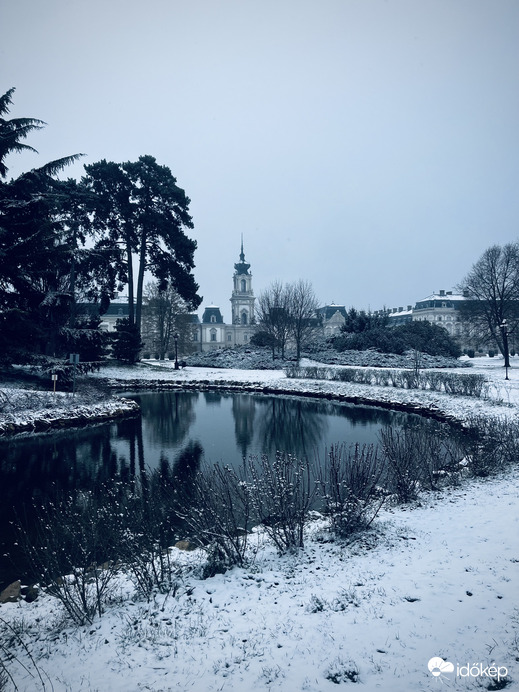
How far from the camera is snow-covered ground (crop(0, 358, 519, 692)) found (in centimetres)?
343

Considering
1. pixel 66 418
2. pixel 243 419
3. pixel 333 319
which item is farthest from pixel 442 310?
pixel 66 418

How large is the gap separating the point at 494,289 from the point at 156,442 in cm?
3406

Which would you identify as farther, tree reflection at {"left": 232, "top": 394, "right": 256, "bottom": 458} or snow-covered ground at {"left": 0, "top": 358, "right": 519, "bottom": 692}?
tree reflection at {"left": 232, "top": 394, "right": 256, "bottom": 458}

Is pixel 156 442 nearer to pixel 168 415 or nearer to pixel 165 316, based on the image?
pixel 168 415

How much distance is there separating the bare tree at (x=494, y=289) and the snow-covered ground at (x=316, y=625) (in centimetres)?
3516

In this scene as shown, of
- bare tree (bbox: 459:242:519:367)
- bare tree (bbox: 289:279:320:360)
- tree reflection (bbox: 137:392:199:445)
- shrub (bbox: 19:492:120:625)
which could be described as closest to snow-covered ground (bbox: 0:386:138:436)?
tree reflection (bbox: 137:392:199:445)

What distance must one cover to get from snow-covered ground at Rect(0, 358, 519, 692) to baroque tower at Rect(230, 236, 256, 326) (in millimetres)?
92954

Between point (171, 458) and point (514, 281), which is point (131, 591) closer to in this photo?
point (171, 458)

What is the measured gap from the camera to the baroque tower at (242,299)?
9900cm

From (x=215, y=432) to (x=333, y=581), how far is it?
10.2 m

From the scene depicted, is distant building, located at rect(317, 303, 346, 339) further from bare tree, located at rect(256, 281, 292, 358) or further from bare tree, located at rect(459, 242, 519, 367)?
bare tree, located at rect(459, 242, 519, 367)

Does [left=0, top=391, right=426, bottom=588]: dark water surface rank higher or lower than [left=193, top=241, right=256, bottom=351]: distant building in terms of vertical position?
lower

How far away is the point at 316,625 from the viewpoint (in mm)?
4066

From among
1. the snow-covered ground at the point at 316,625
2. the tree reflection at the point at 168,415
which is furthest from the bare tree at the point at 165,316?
the snow-covered ground at the point at 316,625
